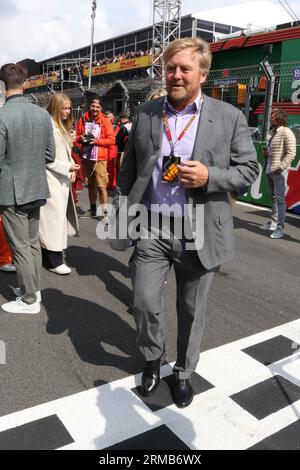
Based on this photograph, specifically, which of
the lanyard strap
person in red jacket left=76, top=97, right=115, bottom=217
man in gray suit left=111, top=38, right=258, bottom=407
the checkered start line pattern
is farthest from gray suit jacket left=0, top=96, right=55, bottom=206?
person in red jacket left=76, top=97, right=115, bottom=217

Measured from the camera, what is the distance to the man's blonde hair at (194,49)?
2.32 m

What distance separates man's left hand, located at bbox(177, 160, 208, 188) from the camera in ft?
7.18

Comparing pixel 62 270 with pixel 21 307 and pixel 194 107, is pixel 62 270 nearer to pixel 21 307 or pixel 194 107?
pixel 21 307

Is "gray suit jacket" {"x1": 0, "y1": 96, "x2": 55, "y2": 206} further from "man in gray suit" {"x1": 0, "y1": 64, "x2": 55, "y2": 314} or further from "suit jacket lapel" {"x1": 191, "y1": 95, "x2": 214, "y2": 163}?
"suit jacket lapel" {"x1": 191, "y1": 95, "x2": 214, "y2": 163}

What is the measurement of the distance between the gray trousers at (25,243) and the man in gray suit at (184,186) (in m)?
1.30

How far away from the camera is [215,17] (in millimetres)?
33250

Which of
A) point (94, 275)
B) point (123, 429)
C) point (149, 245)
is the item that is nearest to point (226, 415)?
point (123, 429)

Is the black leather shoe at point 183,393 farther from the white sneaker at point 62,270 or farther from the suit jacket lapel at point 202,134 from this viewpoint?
the white sneaker at point 62,270

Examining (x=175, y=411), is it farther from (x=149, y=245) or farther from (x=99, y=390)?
(x=149, y=245)

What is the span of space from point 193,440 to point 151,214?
1.24m

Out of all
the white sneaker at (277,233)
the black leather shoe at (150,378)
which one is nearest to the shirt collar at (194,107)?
the black leather shoe at (150,378)

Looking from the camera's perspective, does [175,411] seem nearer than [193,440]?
No

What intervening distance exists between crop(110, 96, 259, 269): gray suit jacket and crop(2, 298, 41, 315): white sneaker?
5.68 ft

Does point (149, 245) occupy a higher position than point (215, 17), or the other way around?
point (215, 17)
